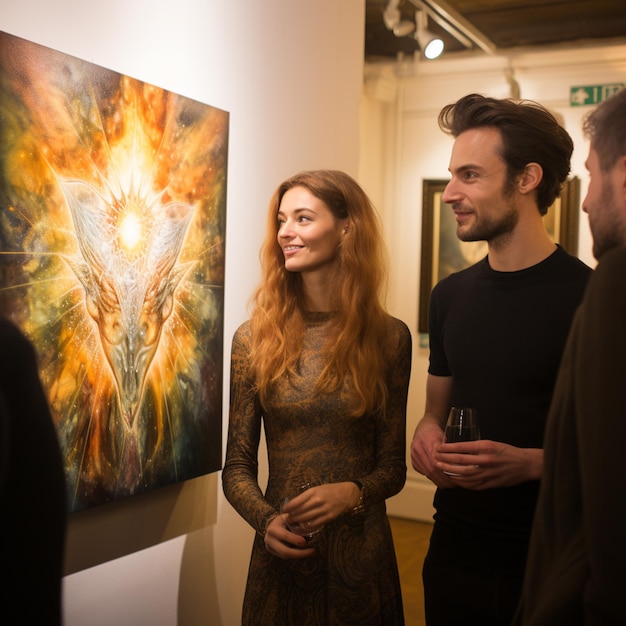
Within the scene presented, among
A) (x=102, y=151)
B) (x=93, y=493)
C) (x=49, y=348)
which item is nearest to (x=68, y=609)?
(x=93, y=493)

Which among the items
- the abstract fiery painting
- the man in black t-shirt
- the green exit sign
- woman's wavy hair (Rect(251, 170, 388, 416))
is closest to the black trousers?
the man in black t-shirt

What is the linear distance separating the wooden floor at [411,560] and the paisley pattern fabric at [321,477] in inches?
102

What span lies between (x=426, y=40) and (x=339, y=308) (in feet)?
12.7

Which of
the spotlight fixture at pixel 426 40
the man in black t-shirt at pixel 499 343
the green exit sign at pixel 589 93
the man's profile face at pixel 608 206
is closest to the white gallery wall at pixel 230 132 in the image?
the man in black t-shirt at pixel 499 343

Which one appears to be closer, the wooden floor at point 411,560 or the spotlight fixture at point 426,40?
the wooden floor at point 411,560

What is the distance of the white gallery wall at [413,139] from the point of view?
254 inches

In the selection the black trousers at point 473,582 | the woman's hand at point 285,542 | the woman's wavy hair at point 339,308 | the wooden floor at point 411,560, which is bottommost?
the wooden floor at point 411,560

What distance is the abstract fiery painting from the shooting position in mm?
2256

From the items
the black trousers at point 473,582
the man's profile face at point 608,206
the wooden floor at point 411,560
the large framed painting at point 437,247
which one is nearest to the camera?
the man's profile face at point 608,206

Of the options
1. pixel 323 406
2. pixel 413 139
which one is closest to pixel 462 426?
pixel 323 406

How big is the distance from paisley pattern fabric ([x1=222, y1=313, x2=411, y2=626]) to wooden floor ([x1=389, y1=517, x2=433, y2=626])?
2590 mm

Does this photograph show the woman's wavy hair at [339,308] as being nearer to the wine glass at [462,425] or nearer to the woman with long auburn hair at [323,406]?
the woman with long auburn hair at [323,406]

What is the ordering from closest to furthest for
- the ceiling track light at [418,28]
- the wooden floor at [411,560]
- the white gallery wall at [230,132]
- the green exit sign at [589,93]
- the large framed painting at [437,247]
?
the white gallery wall at [230,132] → the wooden floor at [411,560] → the ceiling track light at [418,28] → the green exit sign at [589,93] → the large framed painting at [437,247]

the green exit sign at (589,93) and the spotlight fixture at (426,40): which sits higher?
the spotlight fixture at (426,40)
